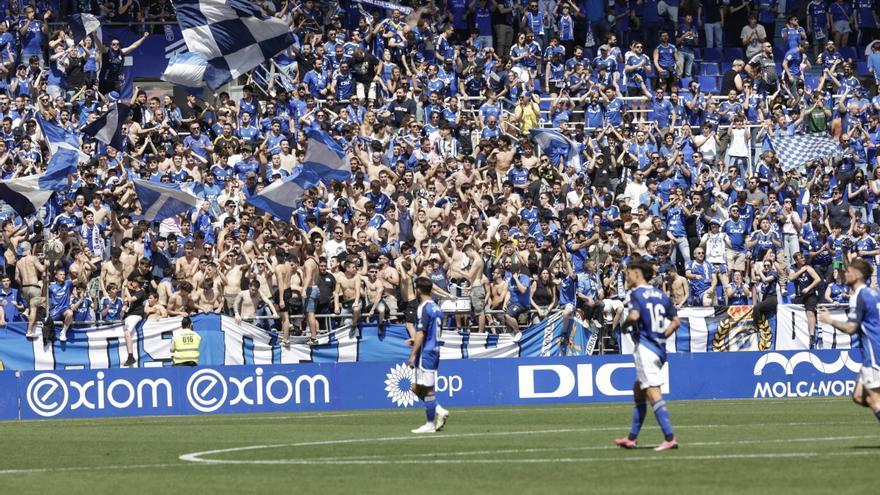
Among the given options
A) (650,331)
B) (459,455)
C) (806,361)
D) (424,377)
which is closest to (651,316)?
(650,331)

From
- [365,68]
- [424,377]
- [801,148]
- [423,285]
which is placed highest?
[365,68]

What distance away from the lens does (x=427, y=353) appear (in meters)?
21.3

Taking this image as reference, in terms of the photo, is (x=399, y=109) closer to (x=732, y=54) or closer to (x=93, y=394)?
(x=93, y=394)

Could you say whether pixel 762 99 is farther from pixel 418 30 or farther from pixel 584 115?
pixel 418 30

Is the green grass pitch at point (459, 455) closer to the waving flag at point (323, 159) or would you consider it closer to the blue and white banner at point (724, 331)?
the blue and white banner at point (724, 331)

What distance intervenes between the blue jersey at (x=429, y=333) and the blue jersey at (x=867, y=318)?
625 cm

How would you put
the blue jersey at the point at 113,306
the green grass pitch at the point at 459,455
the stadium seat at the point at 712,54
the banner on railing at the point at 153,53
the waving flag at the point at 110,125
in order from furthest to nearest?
1. the stadium seat at the point at 712,54
2. the banner on railing at the point at 153,53
3. the waving flag at the point at 110,125
4. the blue jersey at the point at 113,306
5. the green grass pitch at the point at 459,455

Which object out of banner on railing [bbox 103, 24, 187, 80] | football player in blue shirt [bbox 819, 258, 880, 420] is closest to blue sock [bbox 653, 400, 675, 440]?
football player in blue shirt [bbox 819, 258, 880, 420]

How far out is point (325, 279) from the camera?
105 ft

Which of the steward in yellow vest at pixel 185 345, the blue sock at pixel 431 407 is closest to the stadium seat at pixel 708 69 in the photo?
the steward in yellow vest at pixel 185 345

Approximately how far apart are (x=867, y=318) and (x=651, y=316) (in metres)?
2.27

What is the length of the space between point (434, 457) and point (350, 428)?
20.2ft

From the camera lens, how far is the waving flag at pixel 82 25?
3562 cm

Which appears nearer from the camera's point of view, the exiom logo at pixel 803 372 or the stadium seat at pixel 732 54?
the exiom logo at pixel 803 372
